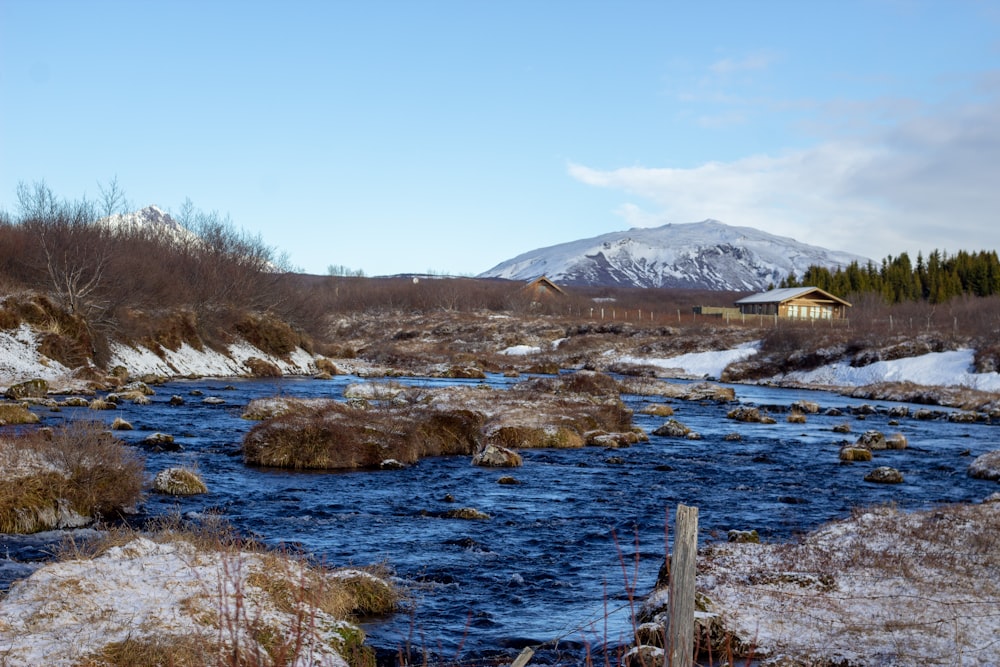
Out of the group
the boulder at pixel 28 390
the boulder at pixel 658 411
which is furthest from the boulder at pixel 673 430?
the boulder at pixel 28 390

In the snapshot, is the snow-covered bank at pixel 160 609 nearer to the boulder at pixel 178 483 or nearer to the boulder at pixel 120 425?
the boulder at pixel 178 483

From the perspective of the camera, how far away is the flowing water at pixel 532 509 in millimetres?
10125

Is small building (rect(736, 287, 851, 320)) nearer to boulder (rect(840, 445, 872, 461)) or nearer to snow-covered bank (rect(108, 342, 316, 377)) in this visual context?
snow-covered bank (rect(108, 342, 316, 377))

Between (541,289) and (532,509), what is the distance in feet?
411

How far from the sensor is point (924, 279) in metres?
119

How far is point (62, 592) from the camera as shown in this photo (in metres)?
7.74

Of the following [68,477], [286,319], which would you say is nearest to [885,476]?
[68,477]

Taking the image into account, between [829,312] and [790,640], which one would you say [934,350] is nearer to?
[829,312]

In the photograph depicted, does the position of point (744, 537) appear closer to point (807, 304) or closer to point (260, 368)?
point (260, 368)

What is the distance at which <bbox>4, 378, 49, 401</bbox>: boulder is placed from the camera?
3041cm

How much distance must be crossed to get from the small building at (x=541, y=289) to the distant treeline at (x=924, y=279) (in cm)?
4012

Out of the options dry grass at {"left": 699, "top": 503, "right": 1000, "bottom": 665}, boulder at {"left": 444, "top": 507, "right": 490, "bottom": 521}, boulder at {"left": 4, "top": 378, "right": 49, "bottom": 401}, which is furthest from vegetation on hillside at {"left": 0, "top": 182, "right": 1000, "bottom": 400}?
dry grass at {"left": 699, "top": 503, "right": 1000, "bottom": 665}

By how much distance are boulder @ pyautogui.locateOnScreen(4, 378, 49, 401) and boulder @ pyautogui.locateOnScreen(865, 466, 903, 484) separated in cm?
2753

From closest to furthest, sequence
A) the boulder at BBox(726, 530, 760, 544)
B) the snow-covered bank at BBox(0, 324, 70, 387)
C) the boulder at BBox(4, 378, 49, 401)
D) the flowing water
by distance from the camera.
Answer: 1. the flowing water
2. the boulder at BBox(726, 530, 760, 544)
3. the boulder at BBox(4, 378, 49, 401)
4. the snow-covered bank at BBox(0, 324, 70, 387)
